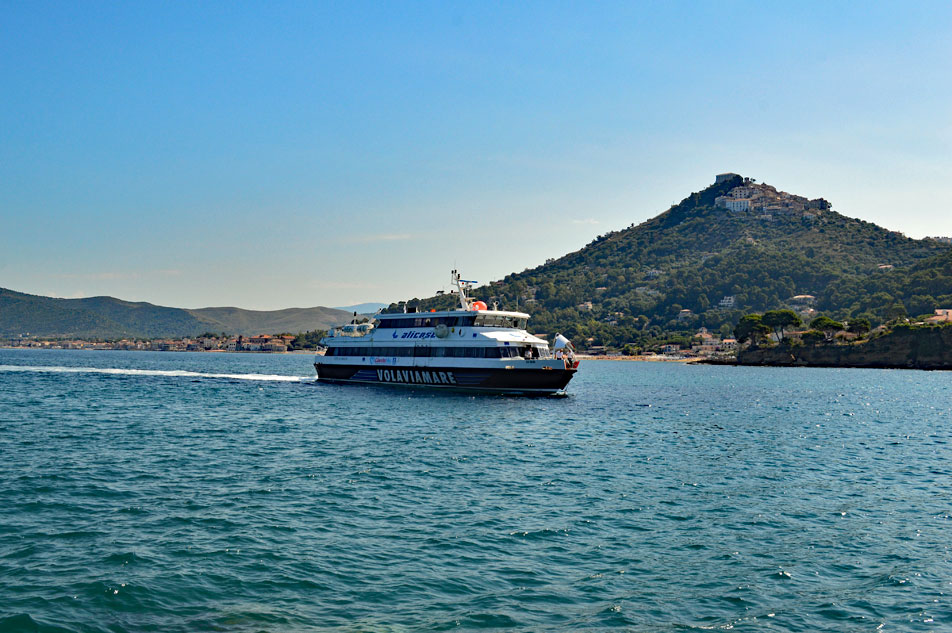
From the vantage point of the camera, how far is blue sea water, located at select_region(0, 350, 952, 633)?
11.0 meters

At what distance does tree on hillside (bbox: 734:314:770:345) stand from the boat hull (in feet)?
373

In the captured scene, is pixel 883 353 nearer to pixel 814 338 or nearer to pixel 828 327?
pixel 828 327

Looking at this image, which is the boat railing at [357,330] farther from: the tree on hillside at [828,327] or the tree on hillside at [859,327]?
the tree on hillside at [859,327]

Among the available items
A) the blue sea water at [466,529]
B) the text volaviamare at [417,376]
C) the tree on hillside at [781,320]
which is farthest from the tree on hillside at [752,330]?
the blue sea water at [466,529]

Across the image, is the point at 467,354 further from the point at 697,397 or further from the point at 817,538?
the point at 817,538

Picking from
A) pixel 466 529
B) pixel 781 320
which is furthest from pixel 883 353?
pixel 466 529

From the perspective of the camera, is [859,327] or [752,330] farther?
[752,330]

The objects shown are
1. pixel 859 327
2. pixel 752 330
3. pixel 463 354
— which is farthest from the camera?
pixel 752 330

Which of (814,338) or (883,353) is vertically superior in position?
(814,338)

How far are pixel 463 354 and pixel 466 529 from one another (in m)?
37.9

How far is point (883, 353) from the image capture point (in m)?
130

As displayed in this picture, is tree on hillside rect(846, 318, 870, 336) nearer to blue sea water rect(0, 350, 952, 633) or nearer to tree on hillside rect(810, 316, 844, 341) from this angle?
tree on hillside rect(810, 316, 844, 341)

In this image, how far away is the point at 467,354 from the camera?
53125mm

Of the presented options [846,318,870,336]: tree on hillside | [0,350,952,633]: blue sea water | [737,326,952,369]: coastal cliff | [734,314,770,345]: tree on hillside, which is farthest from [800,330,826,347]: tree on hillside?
[0,350,952,633]: blue sea water
